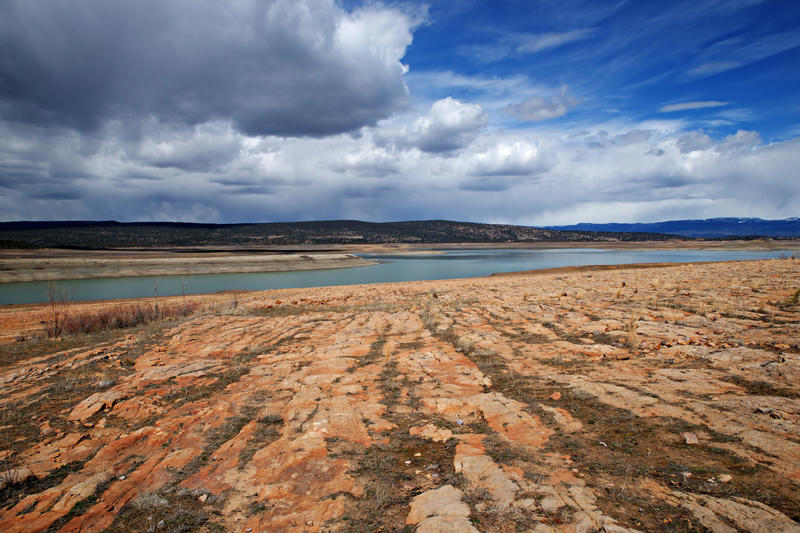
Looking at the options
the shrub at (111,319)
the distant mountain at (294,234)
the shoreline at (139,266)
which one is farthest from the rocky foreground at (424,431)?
the distant mountain at (294,234)

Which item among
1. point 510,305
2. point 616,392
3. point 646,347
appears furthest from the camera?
point 510,305

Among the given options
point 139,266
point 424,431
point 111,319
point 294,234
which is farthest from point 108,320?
point 294,234

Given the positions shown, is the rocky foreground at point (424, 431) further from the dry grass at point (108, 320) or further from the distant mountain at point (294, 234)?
the distant mountain at point (294, 234)

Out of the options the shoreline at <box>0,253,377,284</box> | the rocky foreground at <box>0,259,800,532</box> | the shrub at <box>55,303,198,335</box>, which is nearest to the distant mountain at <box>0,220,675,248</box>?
the shoreline at <box>0,253,377,284</box>

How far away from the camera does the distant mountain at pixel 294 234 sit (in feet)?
368

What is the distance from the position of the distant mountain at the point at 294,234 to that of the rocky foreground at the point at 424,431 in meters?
111

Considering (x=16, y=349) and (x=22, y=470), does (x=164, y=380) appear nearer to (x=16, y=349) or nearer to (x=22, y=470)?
(x=22, y=470)

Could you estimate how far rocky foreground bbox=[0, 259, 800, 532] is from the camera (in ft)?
10.3

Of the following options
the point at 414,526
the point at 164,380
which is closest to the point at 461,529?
the point at 414,526

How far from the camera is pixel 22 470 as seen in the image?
3.90 m

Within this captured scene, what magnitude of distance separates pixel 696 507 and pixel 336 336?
7757 mm

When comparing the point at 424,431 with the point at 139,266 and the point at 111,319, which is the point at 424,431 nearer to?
the point at 111,319

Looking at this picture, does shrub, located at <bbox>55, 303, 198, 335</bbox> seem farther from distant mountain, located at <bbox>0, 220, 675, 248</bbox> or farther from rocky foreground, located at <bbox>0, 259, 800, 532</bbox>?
distant mountain, located at <bbox>0, 220, 675, 248</bbox>

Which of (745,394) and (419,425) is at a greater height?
(745,394)
